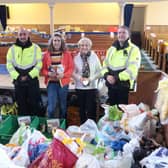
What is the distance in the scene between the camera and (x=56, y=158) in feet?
5.02

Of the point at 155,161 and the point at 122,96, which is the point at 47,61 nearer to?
the point at 122,96

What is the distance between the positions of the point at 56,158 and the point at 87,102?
164cm

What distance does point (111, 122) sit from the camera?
2.78m

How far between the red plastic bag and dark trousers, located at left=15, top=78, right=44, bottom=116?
5.31 feet

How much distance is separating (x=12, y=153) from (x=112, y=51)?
64.3 inches

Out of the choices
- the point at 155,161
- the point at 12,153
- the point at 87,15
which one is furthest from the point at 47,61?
the point at 87,15

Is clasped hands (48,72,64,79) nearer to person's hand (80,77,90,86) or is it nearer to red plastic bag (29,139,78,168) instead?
person's hand (80,77,90,86)

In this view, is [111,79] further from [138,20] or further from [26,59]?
[138,20]

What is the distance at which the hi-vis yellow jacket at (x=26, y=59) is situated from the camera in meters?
3.07

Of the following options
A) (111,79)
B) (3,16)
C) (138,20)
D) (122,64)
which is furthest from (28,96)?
(138,20)

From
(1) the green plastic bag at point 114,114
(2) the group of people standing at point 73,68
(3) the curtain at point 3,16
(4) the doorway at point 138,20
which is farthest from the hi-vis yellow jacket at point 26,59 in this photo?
(4) the doorway at point 138,20

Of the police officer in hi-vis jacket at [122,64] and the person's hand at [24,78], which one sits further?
the person's hand at [24,78]

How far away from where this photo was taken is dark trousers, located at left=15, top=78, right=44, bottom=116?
10.4 feet

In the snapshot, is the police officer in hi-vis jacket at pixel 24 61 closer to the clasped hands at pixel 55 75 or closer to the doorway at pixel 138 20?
the clasped hands at pixel 55 75
